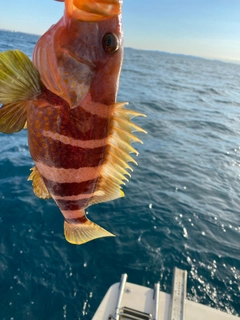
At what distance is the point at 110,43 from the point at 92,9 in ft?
0.72

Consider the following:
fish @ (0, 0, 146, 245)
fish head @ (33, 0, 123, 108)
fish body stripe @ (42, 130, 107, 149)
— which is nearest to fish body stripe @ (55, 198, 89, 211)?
fish @ (0, 0, 146, 245)

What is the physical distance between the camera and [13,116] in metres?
1.78

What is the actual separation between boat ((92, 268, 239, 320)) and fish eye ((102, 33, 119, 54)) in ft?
15.3

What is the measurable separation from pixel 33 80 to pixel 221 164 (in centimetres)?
1290

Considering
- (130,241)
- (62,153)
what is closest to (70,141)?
(62,153)

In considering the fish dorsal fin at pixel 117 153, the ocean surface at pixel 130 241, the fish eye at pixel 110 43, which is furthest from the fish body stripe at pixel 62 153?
the ocean surface at pixel 130 241

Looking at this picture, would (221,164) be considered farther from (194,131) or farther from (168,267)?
(168,267)

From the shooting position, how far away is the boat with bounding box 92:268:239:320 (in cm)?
498

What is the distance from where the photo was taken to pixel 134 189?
10117 mm

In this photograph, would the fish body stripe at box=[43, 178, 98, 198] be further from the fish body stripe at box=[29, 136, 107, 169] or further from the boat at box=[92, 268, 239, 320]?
the boat at box=[92, 268, 239, 320]

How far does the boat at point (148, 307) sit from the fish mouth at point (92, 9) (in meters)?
4.86

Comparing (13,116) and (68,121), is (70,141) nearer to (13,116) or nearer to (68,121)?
(68,121)

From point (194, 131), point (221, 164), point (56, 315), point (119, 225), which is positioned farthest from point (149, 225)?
point (194, 131)

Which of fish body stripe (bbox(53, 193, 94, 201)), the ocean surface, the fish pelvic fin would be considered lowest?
the ocean surface
